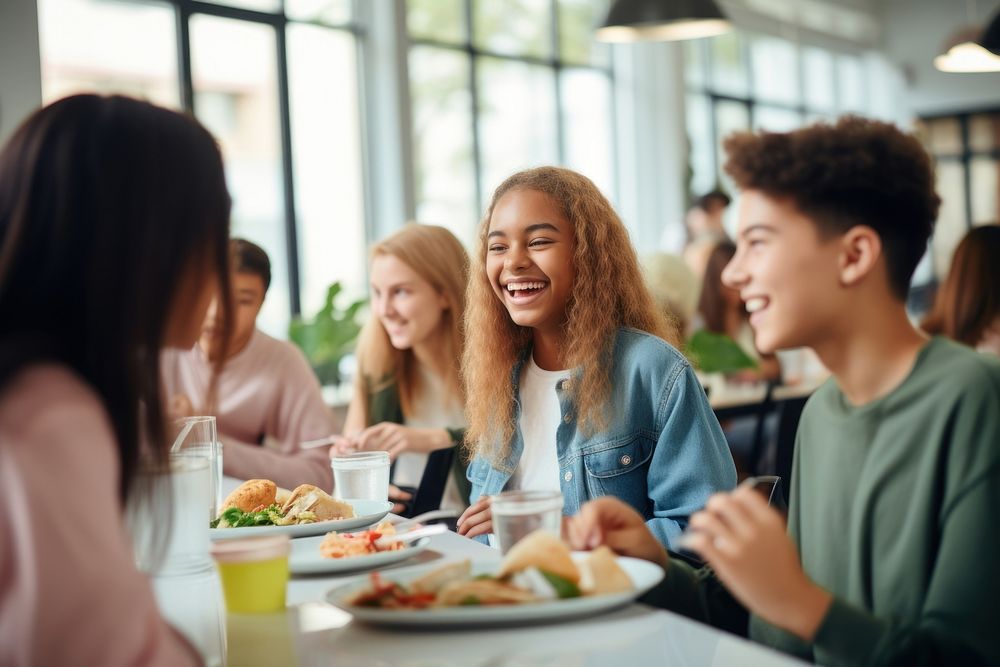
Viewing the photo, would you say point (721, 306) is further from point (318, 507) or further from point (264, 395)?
point (318, 507)

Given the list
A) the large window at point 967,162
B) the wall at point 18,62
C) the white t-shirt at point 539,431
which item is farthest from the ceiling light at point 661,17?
the large window at point 967,162

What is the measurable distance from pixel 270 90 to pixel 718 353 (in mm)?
3206

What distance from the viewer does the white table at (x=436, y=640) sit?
1.03m

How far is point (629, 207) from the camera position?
924 cm

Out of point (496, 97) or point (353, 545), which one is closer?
point (353, 545)

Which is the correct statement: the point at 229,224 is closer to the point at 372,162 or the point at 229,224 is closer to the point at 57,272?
the point at 57,272

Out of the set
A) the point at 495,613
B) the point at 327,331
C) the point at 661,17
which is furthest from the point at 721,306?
the point at 495,613

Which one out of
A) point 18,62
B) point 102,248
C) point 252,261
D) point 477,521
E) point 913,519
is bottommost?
point 477,521

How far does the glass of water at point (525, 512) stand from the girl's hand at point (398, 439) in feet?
3.71

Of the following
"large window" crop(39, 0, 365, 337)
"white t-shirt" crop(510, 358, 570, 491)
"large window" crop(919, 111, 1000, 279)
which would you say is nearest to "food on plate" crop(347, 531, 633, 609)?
"white t-shirt" crop(510, 358, 570, 491)

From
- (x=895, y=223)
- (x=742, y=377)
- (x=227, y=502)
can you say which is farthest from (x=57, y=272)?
(x=742, y=377)

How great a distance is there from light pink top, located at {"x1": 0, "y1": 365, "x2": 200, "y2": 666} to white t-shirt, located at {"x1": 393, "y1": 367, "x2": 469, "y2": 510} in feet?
6.70

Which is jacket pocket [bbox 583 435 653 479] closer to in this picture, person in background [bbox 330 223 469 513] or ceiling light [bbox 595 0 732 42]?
person in background [bbox 330 223 469 513]

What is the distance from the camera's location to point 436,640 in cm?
111
